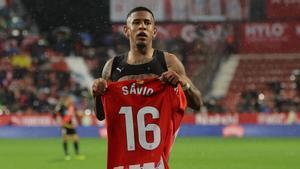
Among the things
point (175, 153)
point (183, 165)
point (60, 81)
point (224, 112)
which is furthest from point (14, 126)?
point (183, 165)

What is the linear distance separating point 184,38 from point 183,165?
1544 cm

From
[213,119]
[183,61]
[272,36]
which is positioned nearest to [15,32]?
[183,61]

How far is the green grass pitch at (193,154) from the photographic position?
1602 centimetres

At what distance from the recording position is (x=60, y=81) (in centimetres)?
3094

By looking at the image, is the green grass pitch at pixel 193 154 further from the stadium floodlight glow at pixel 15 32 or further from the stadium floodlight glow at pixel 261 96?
the stadium floodlight glow at pixel 15 32

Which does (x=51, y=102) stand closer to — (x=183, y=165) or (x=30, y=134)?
(x=30, y=134)

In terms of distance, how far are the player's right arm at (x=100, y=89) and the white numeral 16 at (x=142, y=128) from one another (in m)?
0.22

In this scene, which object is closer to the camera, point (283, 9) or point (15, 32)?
point (283, 9)

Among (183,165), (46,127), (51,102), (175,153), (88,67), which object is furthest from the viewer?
(88,67)

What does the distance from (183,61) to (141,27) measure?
24.5m

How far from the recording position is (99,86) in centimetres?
559

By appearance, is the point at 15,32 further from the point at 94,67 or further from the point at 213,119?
the point at 213,119

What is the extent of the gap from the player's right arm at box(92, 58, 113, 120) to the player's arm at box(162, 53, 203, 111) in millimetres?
463

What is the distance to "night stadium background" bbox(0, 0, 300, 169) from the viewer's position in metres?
26.7
